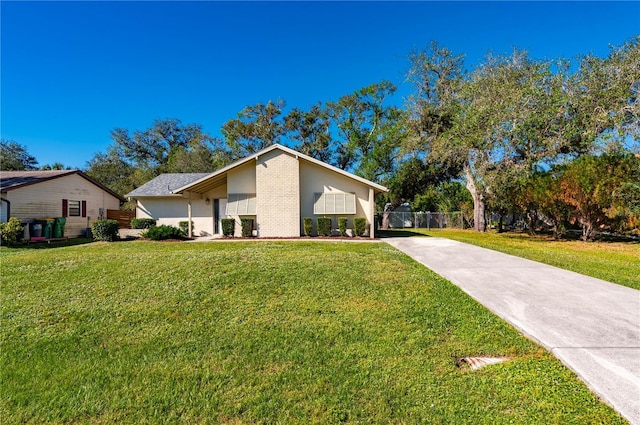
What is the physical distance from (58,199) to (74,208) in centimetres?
127

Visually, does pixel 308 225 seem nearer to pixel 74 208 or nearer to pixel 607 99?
pixel 74 208

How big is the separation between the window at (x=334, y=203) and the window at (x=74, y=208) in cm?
1415

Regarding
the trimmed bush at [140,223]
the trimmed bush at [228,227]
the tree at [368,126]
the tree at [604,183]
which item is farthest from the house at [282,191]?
the tree at [368,126]

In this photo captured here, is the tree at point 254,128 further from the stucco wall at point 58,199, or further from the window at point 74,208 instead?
the window at point 74,208

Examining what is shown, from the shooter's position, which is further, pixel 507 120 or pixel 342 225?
pixel 507 120

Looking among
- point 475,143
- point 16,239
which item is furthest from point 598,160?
point 16,239

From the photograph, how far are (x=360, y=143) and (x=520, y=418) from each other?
90.0 ft

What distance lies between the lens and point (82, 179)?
17859 mm

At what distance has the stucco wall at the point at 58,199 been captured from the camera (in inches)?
555

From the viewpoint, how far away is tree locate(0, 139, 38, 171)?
3278 cm

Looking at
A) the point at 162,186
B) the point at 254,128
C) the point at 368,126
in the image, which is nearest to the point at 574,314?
the point at 162,186

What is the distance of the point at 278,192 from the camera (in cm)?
1378

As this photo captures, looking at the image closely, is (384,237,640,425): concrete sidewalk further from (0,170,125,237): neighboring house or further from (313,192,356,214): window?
(0,170,125,237): neighboring house

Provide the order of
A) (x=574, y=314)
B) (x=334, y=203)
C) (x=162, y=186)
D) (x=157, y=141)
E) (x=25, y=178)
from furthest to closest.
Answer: (x=157, y=141) < (x=162, y=186) < (x=25, y=178) < (x=334, y=203) < (x=574, y=314)
